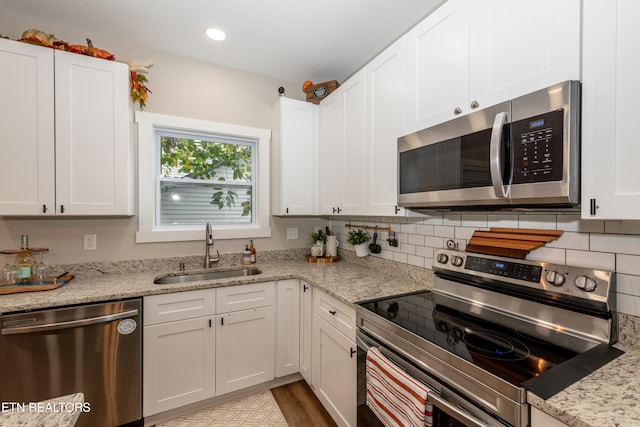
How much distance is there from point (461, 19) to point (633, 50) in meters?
0.71

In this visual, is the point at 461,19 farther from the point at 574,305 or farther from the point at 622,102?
the point at 574,305

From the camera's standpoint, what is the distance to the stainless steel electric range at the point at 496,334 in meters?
0.88

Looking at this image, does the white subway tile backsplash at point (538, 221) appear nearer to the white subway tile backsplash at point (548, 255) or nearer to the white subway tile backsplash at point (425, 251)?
the white subway tile backsplash at point (548, 255)

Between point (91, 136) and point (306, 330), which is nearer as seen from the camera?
point (91, 136)

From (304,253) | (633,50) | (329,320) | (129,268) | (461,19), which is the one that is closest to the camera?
(633,50)

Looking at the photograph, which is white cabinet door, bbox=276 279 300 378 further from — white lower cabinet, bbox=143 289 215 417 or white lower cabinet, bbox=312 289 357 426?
white lower cabinet, bbox=143 289 215 417

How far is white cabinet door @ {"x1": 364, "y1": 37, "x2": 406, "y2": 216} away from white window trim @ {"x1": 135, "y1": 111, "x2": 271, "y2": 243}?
114 cm

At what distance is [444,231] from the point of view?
71.9 inches

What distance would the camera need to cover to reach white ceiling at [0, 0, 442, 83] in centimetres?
184

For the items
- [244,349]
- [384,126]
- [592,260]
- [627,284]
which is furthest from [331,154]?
[627,284]

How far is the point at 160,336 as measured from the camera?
1859 millimetres

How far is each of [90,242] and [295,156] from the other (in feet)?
5.66

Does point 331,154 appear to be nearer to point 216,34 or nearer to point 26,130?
point 216,34

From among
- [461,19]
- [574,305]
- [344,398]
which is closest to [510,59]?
[461,19]
